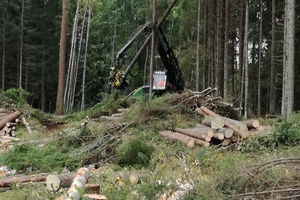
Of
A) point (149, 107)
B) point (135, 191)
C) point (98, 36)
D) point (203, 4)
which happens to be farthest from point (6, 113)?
point (98, 36)

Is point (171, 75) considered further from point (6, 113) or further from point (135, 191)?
point (135, 191)

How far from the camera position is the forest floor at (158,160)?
496 cm

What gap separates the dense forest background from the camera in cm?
2347

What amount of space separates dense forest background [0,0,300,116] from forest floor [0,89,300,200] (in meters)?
9.60

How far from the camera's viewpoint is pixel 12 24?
3416 centimetres

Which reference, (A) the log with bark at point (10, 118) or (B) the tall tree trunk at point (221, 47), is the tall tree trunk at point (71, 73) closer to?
(B) the tall tree trunk at point (221, 47)

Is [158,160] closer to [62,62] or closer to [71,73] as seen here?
[62,62]

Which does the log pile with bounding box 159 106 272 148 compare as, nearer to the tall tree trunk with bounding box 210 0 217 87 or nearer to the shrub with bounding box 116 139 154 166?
the shrub with bounding box 116 139 154 166

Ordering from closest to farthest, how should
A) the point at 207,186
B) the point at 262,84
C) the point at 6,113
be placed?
the point at 207,186 → the point at 6,113 → the point at 262,84

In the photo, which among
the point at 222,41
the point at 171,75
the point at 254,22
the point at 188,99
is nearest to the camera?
the point at 188,99

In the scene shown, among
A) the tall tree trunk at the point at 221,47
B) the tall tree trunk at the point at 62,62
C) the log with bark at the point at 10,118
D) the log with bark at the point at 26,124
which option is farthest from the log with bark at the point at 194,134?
the tall tree trunk at the point at 221,47

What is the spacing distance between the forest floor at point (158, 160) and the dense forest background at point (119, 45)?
960 centimetres

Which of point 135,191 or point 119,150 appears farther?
point 119,150

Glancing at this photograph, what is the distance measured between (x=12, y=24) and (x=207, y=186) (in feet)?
106
